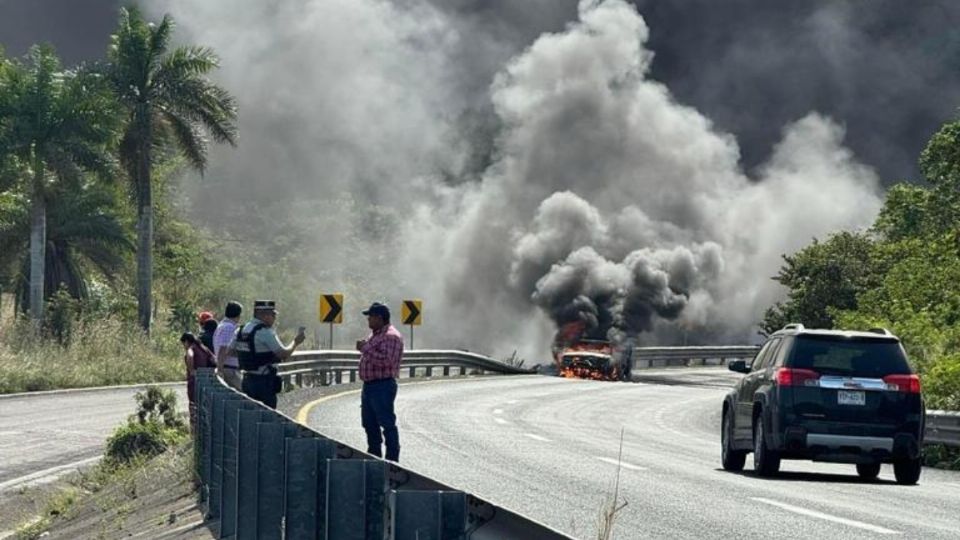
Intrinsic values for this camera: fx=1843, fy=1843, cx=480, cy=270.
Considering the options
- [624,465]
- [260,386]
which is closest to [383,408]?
[260,386]

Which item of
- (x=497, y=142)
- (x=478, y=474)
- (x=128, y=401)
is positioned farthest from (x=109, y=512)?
(x=497, y=142)

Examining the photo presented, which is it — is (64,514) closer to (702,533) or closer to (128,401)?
(702,533)

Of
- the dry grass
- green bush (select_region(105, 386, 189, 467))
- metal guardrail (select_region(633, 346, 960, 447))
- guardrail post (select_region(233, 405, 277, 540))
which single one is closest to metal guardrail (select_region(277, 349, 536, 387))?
green bush (select_region(105, 386, 189, 467))

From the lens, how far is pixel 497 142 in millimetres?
120750

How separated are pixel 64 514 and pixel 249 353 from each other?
2608mm

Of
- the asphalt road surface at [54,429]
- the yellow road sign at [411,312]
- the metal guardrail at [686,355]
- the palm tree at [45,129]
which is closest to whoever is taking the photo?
the asphalt road surface at [54,429]

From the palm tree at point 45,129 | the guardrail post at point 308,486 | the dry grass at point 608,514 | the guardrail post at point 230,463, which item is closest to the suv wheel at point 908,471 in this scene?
the dry grass at point 608,514

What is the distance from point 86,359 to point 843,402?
32.6 metres

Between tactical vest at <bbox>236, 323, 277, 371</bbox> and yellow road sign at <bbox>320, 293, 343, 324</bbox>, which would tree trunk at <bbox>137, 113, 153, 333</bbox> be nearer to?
yellow road sign at <bbox>320, 293, 343, 324</bbox>

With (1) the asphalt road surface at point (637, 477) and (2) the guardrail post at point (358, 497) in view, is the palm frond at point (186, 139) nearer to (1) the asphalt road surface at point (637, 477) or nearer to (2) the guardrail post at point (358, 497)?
(1) the asphalt road surface at point (637, 477)

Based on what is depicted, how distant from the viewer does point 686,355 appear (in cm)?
7219

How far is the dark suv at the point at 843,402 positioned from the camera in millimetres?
18203

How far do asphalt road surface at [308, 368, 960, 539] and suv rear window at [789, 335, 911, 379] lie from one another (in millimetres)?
1157

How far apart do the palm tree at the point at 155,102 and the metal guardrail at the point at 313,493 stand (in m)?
43.6
